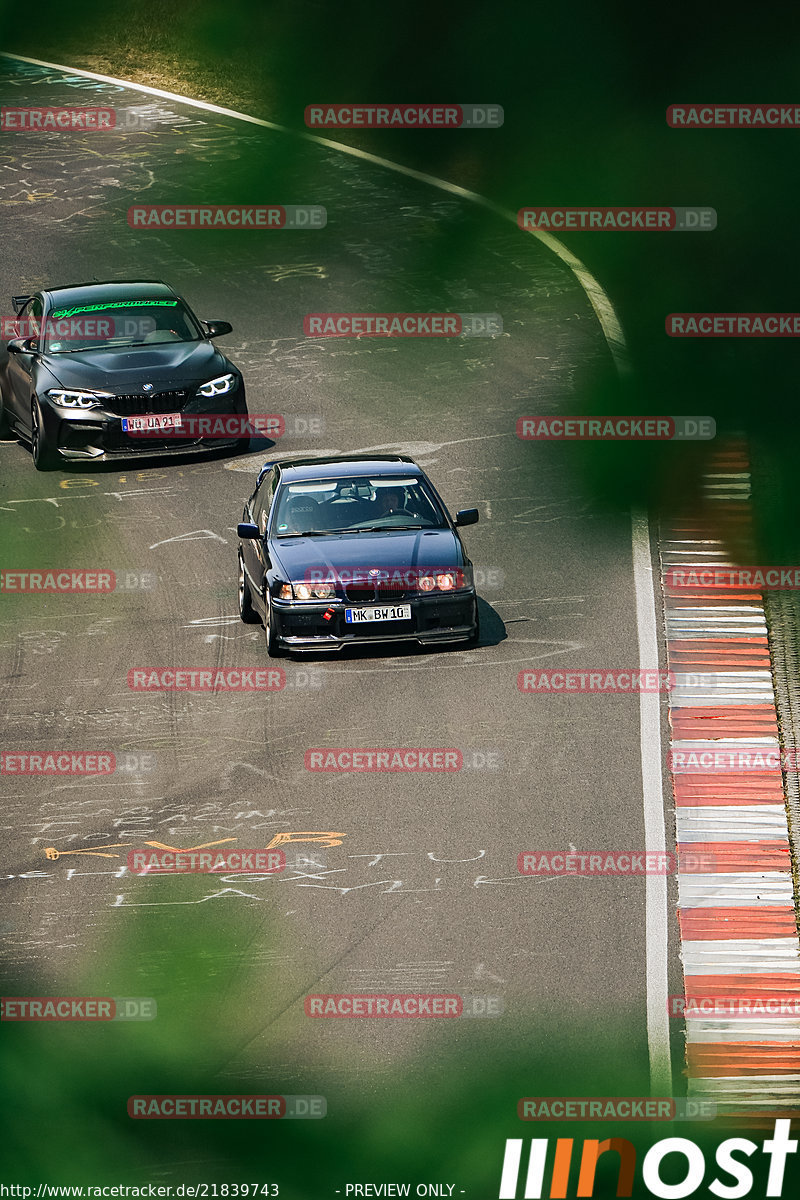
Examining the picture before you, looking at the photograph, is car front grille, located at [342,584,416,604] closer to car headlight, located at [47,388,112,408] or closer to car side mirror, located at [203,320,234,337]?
car headlight, located at [47,388,112,408]

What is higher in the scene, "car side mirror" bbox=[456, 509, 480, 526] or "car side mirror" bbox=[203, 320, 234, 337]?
"car side mirror" bbox=[203, 320, 234, 337]

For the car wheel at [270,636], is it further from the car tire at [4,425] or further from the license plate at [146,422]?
the car tire at [4,425]

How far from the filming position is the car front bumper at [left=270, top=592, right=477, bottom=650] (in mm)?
13797

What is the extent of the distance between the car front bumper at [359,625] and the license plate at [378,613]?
33 mm

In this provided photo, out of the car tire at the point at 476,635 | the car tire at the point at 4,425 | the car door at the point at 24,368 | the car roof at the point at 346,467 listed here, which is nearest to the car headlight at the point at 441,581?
the car tire at the point at 476,635

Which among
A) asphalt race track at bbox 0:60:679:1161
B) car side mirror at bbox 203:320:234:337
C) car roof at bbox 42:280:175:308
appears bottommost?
asphalt race track at bbox 0:60:679:1161

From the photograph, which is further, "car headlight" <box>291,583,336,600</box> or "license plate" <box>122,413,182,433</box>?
"license plate" <box>122,413,182,433</box>

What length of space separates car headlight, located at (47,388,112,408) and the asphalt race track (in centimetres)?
109

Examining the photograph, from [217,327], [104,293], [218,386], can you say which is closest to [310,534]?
[218,386]

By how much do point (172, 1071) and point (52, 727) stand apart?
6764 millimetres

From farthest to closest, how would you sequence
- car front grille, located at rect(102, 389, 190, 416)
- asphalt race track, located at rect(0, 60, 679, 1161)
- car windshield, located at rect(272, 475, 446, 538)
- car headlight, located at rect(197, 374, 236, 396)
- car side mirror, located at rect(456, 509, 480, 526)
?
car headlight, located at rect(197, 374, 236, 396) < car front grille, located at rect(102, 389, 190, 416) < car side mirror, located at rect(456, 509, 480, 526) < car windshield, located at rect(272, 475, 446, 538) < asphalt race track, located at rect(0, 60, 679, 1161)

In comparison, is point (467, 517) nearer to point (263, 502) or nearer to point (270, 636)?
point (263, 502)

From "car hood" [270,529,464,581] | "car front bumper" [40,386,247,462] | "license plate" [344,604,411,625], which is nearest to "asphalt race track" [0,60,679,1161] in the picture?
"car front bumper" [40,386,247,462]

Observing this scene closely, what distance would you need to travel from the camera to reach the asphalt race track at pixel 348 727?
9.00 meters
